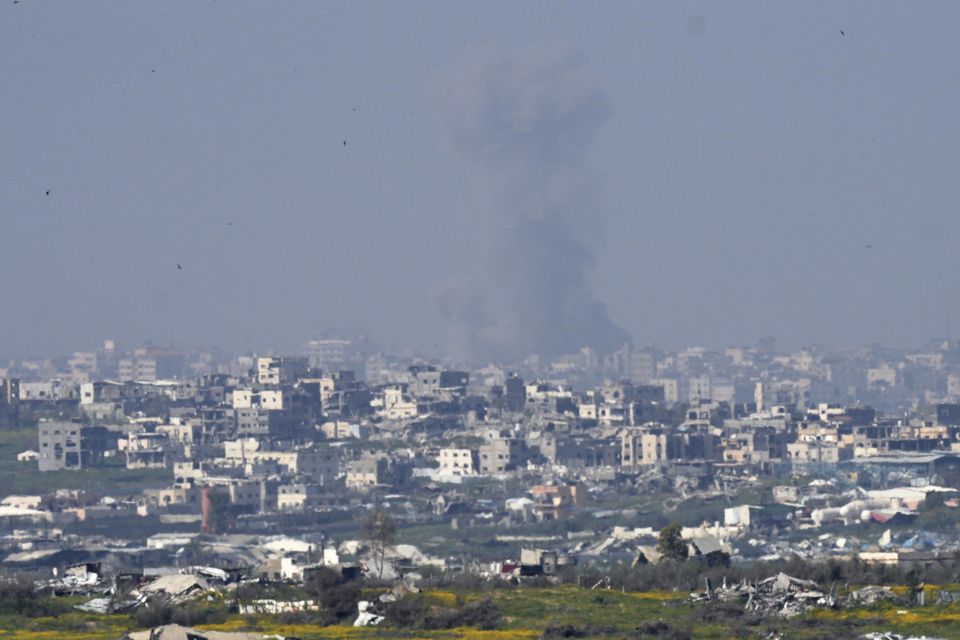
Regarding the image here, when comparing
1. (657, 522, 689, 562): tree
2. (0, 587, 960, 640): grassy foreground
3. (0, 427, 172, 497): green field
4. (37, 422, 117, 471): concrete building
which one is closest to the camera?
(0, 587, 960, 640): grassy foreground

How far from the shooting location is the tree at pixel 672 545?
51906 mm

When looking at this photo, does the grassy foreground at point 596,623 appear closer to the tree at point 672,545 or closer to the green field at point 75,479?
the tree at point 672,545

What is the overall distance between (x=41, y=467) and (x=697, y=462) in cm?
2683

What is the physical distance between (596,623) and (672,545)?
1394cm

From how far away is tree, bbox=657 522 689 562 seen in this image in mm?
51906

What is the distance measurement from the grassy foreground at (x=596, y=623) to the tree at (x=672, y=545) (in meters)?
10.3

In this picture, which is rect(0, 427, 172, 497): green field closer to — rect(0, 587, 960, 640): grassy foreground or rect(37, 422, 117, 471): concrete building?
A: rect(37, 422, 117, 471): concrete building

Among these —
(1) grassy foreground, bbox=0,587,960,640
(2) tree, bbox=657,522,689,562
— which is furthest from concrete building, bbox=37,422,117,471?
(1) grassy foreground, bbox=0,587,960,640

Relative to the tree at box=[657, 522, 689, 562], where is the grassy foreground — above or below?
below

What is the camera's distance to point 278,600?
40969 millimetres

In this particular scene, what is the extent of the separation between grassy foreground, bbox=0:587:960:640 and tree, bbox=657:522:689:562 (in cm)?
1031

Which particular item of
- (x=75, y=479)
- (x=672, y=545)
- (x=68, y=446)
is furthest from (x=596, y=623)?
(x=68, y=446)

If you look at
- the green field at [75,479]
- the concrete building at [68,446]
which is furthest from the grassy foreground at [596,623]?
the concrete building at [68,446]

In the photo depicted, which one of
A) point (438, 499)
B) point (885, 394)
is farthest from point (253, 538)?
point (885, 394)
